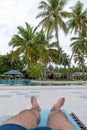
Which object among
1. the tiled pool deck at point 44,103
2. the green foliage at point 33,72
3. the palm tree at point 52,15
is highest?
the palm tree at point 52,15

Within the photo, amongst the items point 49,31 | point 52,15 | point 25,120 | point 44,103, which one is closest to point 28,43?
point 49,31

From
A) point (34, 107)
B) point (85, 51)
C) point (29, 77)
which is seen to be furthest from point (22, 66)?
point (34, 107)

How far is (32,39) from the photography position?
26.0 m

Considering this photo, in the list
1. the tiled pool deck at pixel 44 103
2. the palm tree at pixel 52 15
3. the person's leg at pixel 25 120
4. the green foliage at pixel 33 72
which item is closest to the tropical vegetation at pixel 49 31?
the palm tree at pixel 52 15

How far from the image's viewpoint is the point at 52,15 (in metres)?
23.7

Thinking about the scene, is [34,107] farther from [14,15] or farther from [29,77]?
[29,77]

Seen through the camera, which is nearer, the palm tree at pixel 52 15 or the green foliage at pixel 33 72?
the palm tree at pixel 52 15

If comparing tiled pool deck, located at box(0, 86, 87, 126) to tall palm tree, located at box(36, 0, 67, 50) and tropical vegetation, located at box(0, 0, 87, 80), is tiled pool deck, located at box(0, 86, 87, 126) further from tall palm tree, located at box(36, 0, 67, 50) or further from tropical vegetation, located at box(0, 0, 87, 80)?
tall palm tree, located at box(36, 0, 67, 50)

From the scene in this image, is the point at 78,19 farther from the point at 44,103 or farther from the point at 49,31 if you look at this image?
the point at 44,103

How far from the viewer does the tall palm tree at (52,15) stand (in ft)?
76.7

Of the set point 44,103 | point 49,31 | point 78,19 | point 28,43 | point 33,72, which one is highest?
point 78,19

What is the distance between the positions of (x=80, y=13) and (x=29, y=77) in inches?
698

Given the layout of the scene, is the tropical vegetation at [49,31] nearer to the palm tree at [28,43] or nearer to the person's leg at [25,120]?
the palm tree at [28,43]

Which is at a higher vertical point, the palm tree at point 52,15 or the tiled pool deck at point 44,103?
the palm tree at point 52,15
